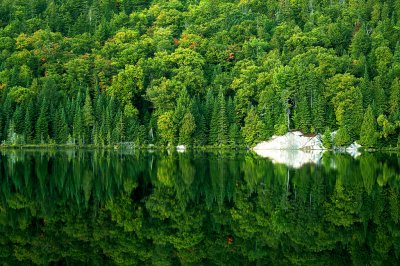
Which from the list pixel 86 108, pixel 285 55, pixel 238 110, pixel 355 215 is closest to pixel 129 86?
pixel 86 108

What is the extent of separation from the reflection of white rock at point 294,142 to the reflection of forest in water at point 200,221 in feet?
158

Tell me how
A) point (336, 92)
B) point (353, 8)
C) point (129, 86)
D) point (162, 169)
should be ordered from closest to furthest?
point (162, 169)
point (336, 92)
point (129, 86)
point (353, 8)

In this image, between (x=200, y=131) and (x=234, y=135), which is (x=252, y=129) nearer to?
(x=234, y=135)

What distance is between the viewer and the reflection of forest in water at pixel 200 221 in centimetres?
1596

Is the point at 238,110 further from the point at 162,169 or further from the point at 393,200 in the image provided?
the point at 393,200

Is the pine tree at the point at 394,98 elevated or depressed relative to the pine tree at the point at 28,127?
elevated

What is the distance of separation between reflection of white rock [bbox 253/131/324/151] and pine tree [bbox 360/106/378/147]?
6.39 meters

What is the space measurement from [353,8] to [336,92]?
151 feet

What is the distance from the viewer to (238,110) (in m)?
92.8

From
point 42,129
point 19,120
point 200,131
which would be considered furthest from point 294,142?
point 19,120

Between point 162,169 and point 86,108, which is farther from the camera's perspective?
point 86,108

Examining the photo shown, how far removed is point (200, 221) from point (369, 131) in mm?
62040

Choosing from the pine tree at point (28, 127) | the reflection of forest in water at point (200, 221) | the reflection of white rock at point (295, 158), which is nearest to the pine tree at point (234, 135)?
the reflection of white rock at point (295, 158)

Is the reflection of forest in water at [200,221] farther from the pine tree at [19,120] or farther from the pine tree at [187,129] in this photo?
the pine tree at [19,120]
